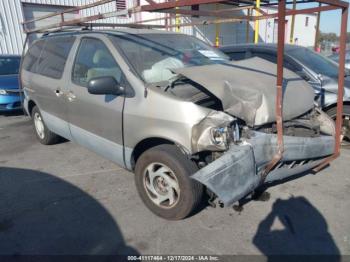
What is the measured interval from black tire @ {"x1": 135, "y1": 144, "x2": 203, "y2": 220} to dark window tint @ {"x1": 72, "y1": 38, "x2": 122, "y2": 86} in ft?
2.87

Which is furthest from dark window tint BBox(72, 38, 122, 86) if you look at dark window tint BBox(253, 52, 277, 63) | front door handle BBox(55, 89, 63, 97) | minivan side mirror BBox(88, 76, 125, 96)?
dark window tint BBox(253, 52, 277, 63)

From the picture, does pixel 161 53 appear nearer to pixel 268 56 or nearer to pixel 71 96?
pixel 71 96

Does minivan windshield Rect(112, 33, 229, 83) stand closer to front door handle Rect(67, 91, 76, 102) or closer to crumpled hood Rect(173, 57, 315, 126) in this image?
crumpled hood Rect(173, 57, 315, 126)

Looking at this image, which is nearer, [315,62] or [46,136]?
[46,136]

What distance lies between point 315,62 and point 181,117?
3.62 m

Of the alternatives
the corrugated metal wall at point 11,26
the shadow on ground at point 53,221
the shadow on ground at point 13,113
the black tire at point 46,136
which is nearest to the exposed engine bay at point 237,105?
the shadow on ground at point 53,221

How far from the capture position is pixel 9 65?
8492 mm

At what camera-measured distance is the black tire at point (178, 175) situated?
2.76 meters

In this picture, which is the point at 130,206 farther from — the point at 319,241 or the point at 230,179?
the point at 319,241

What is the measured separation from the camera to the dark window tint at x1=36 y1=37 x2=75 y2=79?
4160mm

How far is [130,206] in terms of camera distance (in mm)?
3350

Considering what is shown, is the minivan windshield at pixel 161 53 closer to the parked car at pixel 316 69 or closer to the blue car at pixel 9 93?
the parked car at pixel 316 69

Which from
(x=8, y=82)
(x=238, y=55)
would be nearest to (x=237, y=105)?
(x=238, y=55)

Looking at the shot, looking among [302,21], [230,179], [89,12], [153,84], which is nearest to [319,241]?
[230,179]
